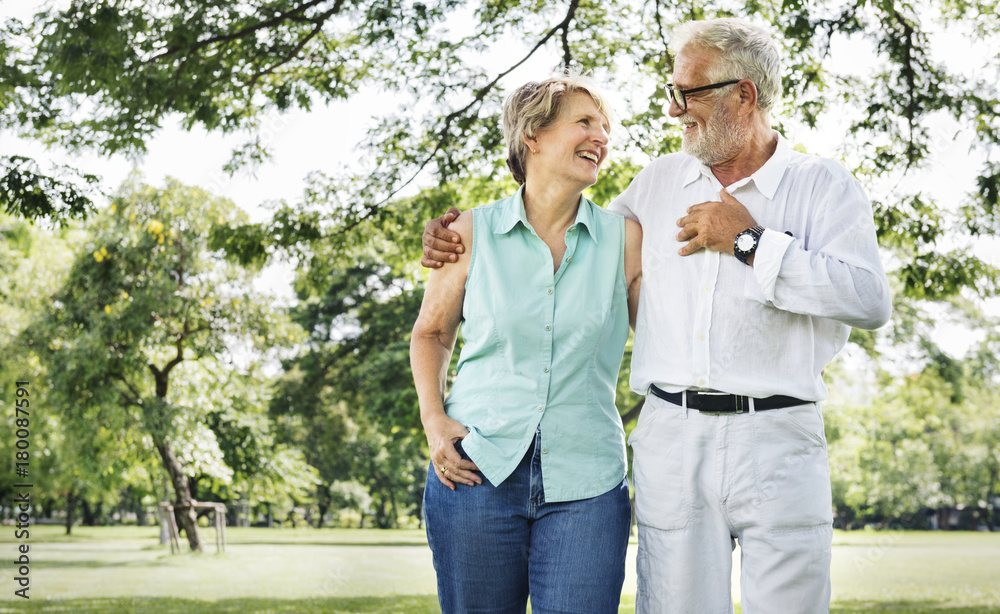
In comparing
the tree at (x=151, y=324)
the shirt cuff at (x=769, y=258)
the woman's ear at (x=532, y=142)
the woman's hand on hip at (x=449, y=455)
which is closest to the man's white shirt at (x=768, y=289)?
the shirt cuff at (x=769, y=258)

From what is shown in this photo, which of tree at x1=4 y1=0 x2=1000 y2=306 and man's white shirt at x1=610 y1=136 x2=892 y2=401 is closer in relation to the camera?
man's white shirt at x1=610 y1=136 x2=892 y2=401

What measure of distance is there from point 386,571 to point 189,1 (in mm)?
13270

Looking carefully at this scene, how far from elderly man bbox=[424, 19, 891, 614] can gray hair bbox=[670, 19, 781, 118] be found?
20cm

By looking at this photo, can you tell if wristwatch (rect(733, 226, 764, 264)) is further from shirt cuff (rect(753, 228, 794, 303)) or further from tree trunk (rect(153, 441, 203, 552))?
tree trunk (rect(153, 441, 203, 552))

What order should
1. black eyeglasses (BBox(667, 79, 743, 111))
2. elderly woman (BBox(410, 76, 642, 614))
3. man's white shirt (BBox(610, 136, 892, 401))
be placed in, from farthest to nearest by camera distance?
black eyeglasses (BBox(667, 79, 743, 111)), elderly woman (BBox(410, 76, 642, 614)), man's white shirt (BBox(610, 136, 892, 401))

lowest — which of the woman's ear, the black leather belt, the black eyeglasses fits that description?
the black leather belt

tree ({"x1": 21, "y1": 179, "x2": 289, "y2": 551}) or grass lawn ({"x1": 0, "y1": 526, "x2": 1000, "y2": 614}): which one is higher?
tree ({"x1": 21, "y1": 179, "x2": 289, "y2": 551})

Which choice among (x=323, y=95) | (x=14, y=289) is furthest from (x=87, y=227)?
(x=323, y=95)

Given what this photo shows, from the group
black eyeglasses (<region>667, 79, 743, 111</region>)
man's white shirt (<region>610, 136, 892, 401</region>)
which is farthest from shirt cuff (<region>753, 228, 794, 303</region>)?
black eyeglasses (<region>667, 79, 743, 111</region>)

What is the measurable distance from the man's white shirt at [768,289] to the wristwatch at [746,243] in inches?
1.4

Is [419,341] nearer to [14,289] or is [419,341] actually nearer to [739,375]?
[739,375]

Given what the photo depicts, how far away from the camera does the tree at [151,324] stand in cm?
1570

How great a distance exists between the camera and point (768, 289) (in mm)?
2074

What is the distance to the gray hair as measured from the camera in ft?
7.91
